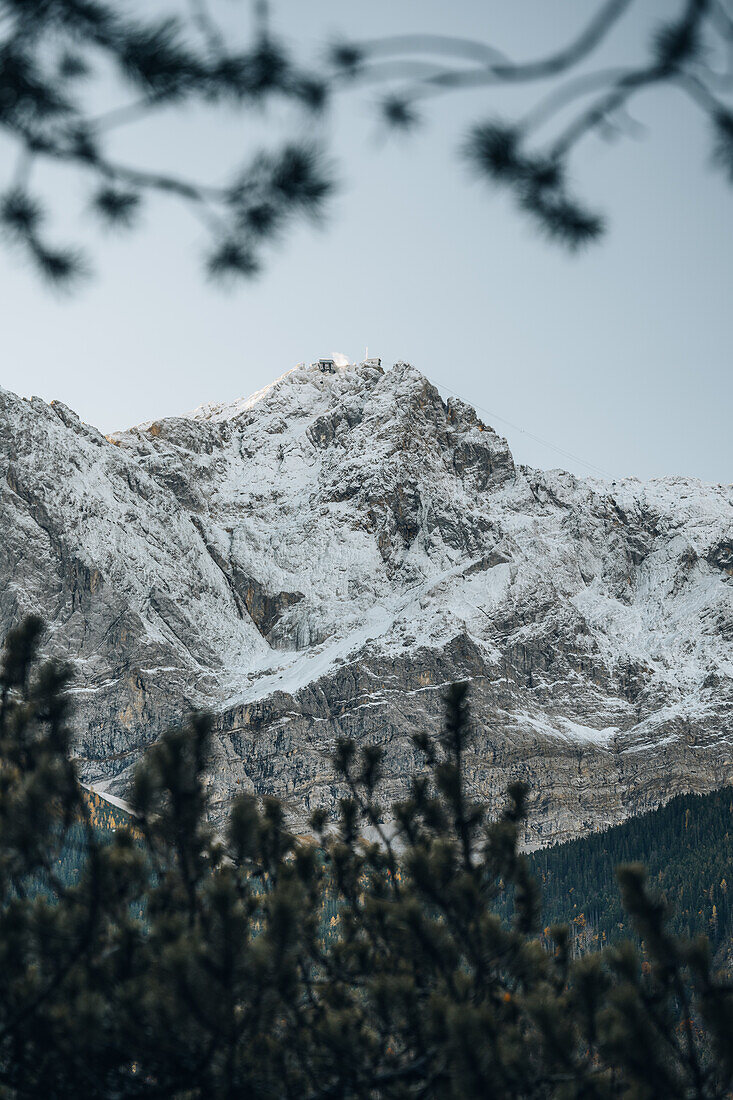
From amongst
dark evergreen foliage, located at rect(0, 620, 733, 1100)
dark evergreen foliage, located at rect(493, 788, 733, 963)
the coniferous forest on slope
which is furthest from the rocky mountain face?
dark evergreen foliage, located at rect(0, 620, 733, 1100)

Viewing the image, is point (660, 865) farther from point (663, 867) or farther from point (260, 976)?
point (260, 976)

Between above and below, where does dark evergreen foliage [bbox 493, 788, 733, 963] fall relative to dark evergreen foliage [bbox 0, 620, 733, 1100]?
below

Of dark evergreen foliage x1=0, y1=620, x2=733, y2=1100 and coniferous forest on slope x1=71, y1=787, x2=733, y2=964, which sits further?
coniferous forest on slope x1=71, y1=787, x2=733, y2=964

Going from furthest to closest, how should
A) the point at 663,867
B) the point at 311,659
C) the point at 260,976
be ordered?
the point at 311,659 → the point at 663,867 → the point at 260,976

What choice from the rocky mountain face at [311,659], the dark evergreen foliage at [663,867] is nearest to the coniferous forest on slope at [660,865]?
the dark evergreen foliage at [663,867]

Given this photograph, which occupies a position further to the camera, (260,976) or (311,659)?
(311,659)

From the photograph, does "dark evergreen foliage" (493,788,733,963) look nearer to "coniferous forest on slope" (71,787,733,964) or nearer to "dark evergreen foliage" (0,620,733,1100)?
"coniferous forest on slope" (71,787,733,964)

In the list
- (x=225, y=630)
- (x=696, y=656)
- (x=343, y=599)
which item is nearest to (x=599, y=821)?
(x=696, y=656)

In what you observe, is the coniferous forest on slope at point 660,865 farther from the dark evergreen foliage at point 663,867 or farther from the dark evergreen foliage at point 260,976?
the dark evergreen foliage at point 260,976

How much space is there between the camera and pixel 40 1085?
5328 mm

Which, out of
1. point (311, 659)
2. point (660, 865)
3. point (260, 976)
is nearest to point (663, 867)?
point (660, 865)

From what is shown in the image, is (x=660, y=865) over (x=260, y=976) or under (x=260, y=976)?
under

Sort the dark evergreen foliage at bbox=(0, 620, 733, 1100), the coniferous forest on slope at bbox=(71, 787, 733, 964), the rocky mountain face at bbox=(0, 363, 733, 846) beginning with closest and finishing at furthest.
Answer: the dark evergreen foliage at bbox=(0, 620, 733, 1100), the coniferous forest on slope at bbox=(71, 787, 733, 964), the rocky mountain face at bbox=(0, 363, 733, 846)

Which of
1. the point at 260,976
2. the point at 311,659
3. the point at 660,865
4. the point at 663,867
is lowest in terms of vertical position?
the point at 663,867
